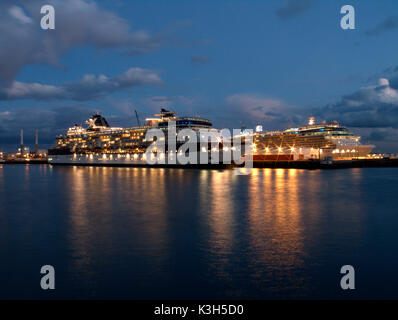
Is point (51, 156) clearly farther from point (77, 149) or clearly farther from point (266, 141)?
point (266, 141)

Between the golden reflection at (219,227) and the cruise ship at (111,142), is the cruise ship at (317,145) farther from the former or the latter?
the golden reflection at (219,227)

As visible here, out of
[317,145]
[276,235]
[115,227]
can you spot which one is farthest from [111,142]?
[276,235]

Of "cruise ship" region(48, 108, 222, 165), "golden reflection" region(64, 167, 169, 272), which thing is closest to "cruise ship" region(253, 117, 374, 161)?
"cruise ship" region(48, 108, 222, 165)

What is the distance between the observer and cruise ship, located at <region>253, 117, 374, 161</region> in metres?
73.9

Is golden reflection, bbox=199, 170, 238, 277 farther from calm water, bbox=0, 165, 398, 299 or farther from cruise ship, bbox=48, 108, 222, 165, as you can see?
cruise ship, bbox=48, 108, 222, 165

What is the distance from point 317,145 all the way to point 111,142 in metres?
55.7

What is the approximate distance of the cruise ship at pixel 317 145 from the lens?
7388 centimetres

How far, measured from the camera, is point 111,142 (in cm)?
8625

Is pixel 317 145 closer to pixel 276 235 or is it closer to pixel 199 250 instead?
pixel 276 235

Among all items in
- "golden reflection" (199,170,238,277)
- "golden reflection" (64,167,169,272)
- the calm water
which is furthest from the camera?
"golden reflection" (64,167,169,272)

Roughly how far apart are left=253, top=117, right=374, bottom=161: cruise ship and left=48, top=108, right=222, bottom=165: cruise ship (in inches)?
747

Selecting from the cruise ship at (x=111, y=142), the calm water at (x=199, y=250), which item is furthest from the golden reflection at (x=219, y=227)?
the cruise ship at (x=111, y=142)

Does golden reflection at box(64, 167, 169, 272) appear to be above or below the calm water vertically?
above

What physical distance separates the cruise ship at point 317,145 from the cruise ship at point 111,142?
18961 millimetres
